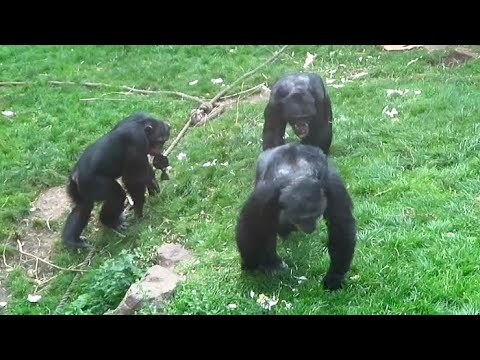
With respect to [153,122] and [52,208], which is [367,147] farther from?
[52,208]

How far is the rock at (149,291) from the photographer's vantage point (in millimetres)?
5574

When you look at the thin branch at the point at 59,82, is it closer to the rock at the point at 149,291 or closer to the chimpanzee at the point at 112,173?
the chimpanzee at the point at 112,173

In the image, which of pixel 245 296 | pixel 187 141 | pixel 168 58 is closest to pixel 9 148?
pixel 187 141

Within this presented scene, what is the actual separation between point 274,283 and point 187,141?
399 centimetres

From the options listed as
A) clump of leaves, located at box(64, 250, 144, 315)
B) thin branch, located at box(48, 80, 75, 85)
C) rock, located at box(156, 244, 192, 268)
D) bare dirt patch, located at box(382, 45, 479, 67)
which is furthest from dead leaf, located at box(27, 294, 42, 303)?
bare dirt patch, located at box(382, 45, 479, 67)

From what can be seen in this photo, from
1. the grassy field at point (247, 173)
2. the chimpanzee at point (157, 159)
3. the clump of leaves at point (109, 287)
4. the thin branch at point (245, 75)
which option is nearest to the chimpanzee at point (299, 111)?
the grassy field at point (247, 173)

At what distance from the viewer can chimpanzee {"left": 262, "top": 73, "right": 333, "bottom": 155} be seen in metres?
7.23

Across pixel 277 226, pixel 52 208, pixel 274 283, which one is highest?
pixel 277 226

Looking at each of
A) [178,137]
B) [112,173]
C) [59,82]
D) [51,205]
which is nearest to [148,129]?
[112,173]

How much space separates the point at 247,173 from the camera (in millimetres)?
8086

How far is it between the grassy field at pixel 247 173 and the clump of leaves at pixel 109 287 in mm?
13

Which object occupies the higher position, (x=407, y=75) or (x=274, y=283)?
(x=407, y=75)

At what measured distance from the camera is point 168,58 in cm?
1270

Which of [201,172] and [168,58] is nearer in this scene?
[201,172]
